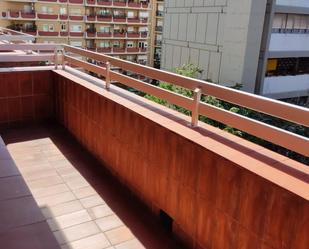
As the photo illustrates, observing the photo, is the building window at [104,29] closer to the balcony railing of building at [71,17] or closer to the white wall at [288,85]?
the balcony railing of building at [71,17]

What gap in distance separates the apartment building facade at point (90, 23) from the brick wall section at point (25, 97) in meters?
34.4

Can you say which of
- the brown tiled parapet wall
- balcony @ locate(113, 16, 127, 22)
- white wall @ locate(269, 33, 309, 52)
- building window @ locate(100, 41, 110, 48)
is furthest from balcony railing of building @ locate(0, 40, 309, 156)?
balcony @ locate(113, 16, 127, 22)

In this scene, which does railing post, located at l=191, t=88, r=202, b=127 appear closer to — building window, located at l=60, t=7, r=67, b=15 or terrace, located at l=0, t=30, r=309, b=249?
terrace, located at l=0, t=30, r=309, b=249

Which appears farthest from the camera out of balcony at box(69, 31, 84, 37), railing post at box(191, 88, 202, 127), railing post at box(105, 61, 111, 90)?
balcony at box(69, 31, 84, 37)

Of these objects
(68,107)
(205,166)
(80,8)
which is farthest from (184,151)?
(80,8)

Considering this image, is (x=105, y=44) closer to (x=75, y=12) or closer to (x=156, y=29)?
(x=75, y=12)

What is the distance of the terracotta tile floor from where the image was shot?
3088 millimetres

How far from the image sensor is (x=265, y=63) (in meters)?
14.4

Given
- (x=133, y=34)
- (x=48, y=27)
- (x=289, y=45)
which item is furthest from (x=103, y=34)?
(x=289, y=45)

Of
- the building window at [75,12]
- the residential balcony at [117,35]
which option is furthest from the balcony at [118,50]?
the building window at [75,12]

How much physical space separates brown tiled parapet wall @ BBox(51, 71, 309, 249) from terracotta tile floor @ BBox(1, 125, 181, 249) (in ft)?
0.58

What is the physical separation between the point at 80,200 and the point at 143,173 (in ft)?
2.46

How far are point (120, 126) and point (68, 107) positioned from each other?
5.99ft

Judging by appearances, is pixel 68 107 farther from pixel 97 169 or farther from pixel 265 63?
pixel 265 63
